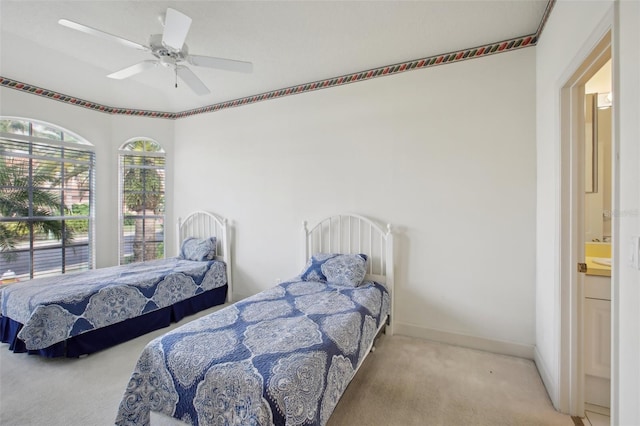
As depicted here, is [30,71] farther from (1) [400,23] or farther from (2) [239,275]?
(1) [400,23]

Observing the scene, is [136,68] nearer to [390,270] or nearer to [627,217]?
[390,270]

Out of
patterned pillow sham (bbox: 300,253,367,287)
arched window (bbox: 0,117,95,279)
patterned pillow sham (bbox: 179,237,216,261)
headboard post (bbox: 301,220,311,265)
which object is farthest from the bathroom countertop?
arched window (bbox: 0,117,95,279)

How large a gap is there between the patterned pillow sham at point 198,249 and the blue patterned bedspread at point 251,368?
1861 millimetres

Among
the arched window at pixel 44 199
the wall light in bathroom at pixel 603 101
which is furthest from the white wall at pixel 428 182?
the arched window at pixel 44 199

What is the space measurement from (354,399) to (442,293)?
1.32m

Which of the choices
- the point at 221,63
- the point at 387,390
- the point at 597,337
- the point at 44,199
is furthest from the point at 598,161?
the point at 44,199

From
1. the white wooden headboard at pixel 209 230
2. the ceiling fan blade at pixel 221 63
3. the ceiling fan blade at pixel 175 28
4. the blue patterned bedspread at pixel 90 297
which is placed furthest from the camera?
the white wooden headboard at pixel 209 230

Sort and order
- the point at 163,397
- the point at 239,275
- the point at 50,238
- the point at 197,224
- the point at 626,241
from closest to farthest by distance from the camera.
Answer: the point at 626,241, the point at 163,397, the point at 50,238, the point at 239,275, the point at 197,224

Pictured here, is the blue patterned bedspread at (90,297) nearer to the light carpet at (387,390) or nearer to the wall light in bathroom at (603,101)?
the light carpet at (387,390)

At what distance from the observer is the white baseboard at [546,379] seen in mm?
1790

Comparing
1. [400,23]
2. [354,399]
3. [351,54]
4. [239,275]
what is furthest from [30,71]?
[354,399]

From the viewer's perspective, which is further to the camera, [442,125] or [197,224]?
[197,224]

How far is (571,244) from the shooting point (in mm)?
1713

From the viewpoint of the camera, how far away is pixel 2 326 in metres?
2.53
